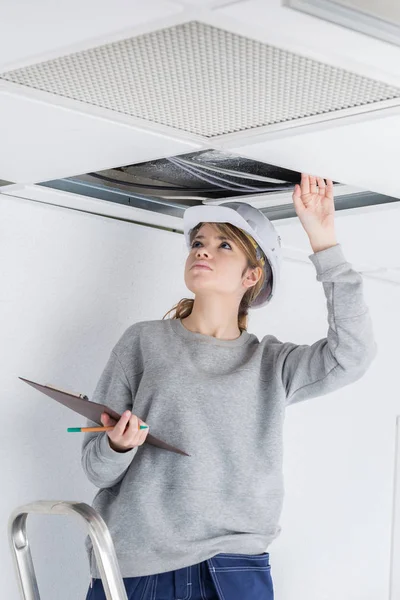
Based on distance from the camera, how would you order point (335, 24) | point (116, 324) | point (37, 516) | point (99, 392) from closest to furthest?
point (335, 24) → point (99, 392) → point (37, 516) → point (116, 324)

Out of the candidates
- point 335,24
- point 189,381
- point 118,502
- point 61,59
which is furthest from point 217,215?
point 335,24

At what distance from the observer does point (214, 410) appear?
5.54 feet

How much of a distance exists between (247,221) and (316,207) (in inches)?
6.0

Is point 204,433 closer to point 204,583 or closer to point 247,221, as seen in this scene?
point 204,583

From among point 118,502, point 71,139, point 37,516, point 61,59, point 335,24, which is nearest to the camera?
point 335,24

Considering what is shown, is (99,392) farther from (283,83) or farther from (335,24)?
(335,24)

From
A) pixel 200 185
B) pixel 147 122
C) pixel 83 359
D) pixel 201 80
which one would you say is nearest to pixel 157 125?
pixel 147 122

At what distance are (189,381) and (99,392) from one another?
0.19 m

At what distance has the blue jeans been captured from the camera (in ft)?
5.23

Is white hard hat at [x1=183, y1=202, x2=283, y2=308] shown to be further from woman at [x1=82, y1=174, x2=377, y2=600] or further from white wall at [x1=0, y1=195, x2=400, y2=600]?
white wall at [x1=0, y1=195, x2=400, y2=600]

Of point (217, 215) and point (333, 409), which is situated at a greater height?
point (217, 215)

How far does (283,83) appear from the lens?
1165 mm

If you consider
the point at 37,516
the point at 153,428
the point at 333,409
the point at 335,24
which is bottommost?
the point at 37,516

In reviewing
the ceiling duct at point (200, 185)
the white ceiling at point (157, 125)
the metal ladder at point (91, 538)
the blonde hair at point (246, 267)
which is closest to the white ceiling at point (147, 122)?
the white ceiling at point (157, 125)
